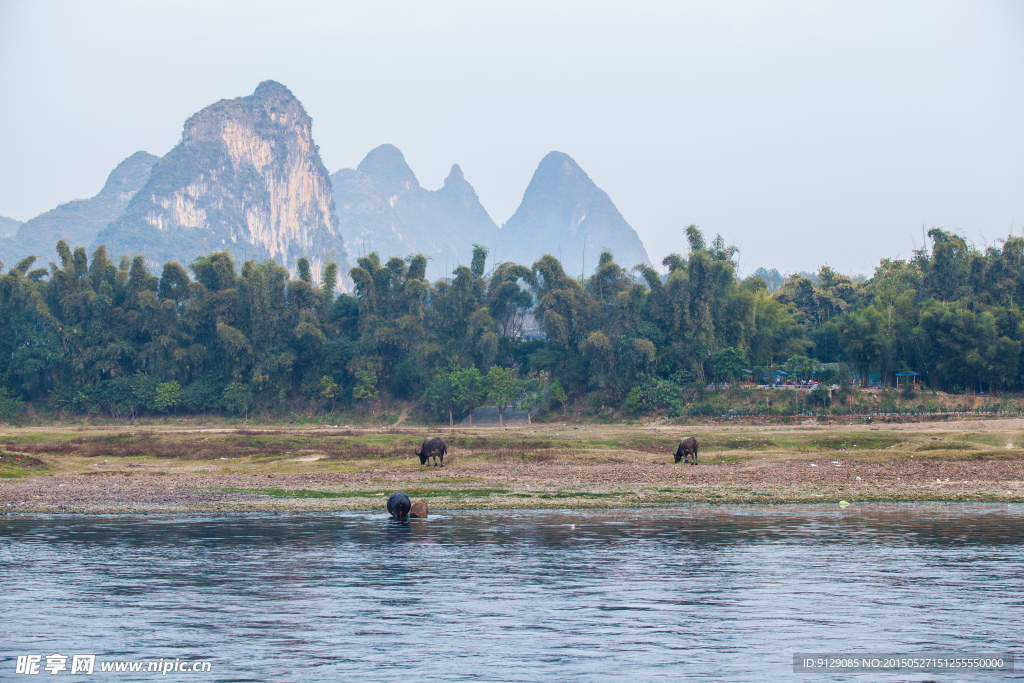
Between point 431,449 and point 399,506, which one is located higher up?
point 431,449

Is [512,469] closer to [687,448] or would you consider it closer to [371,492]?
[371,492]

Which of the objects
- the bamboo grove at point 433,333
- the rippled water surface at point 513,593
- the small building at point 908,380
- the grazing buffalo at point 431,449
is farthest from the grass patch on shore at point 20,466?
the small building at point 908,380

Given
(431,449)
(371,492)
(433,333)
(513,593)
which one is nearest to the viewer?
(513,593)

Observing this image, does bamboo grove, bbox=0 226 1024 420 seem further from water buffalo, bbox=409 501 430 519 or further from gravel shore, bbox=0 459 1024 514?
water buffalo, bbox=409 501 430 519

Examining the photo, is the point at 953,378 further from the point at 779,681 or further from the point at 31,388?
the point at 31,388

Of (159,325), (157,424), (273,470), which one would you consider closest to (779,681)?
(273,470)

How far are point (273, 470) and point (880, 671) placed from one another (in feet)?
107

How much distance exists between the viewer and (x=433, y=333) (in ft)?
266

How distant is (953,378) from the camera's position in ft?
Result: 221

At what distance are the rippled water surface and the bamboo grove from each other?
1929 inches

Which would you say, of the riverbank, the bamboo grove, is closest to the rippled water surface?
the riverbank

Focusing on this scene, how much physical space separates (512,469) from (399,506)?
1346 centimetres

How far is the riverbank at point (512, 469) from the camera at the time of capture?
2842cm

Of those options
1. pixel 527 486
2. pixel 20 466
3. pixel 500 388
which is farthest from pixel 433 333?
pixel 527 486
